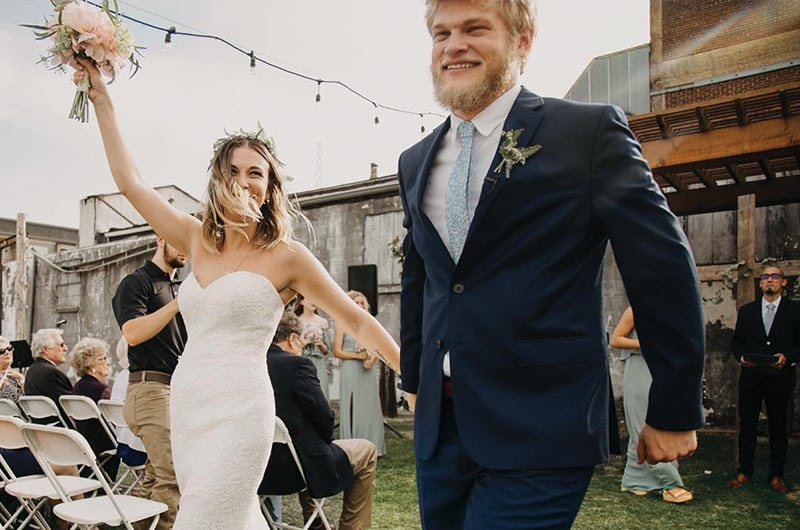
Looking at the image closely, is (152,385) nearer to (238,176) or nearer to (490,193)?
(238,176)

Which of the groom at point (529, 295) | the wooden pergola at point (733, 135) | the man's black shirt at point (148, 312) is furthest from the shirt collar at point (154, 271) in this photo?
the wooden pergola at point (733, 135)

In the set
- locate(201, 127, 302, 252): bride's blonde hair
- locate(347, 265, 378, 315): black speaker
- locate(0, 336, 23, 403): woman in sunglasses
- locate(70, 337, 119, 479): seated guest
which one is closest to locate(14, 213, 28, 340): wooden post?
locate(347, 265, 378, 315): black speaker

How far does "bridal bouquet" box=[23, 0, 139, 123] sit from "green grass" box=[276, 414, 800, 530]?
402 centimetres

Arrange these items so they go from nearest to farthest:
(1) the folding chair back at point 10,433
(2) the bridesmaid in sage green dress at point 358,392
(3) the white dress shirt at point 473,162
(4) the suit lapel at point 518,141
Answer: (4) the suit lapel at point 518,141 < (3) the white dress shirt at point 473,162 < (1) the folding chair back at point 10,433 < (2) the bridesmaid in sage green dress at point 358,392

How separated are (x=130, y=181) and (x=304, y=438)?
2.22m

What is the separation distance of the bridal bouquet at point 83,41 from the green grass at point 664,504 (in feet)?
13.2

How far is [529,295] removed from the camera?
1736mm

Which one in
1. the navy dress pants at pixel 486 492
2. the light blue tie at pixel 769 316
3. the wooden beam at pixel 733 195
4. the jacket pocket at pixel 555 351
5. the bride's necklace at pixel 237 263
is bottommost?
the navy dress pants at pixel 486 492

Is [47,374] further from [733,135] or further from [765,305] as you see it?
[733,135]

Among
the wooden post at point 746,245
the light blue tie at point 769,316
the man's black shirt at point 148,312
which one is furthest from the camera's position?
the wooden post at point 746,245

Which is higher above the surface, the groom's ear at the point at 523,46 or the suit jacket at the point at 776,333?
the groom's ear at the point at 523,46

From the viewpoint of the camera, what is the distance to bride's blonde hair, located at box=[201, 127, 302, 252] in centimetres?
294

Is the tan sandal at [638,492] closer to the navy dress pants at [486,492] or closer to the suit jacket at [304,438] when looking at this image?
the suit jacket at [304,438]

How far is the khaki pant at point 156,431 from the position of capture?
4371 millimetres
